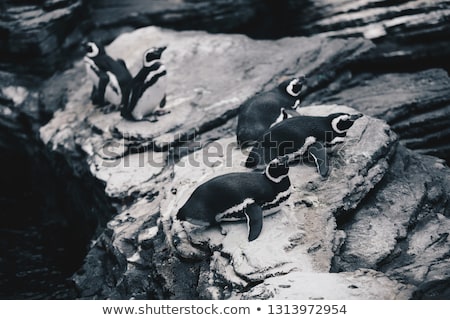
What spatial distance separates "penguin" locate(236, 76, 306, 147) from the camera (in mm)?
6633

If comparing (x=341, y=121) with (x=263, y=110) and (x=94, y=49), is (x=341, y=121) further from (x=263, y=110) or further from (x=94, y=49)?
(x=94, y=49)

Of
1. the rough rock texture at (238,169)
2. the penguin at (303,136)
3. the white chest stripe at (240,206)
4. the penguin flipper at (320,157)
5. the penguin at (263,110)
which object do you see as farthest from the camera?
the penguin at (263,110)

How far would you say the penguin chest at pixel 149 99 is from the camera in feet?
25.3

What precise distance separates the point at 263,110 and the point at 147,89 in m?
1.44

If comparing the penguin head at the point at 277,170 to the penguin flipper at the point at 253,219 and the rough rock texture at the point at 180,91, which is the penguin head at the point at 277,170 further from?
the rough rock texture at the point at 180,91

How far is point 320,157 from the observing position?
5910 mm

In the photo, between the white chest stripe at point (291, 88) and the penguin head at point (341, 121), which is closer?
the penguin head at point (341, 121)

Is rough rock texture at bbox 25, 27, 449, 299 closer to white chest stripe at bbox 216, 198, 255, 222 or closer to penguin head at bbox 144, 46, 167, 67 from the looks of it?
white chest stripe at bbox 216, 198, 255, 222

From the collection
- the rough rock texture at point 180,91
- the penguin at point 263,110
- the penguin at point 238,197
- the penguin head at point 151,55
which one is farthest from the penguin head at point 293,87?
the penguin at point 238,197

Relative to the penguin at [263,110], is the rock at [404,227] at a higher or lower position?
lower

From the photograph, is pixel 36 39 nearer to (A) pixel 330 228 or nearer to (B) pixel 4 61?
(B) pixel 4 61

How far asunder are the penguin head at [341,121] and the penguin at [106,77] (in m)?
2.76

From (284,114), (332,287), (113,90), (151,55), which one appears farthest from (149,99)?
(332,287)

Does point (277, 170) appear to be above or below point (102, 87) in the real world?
above
